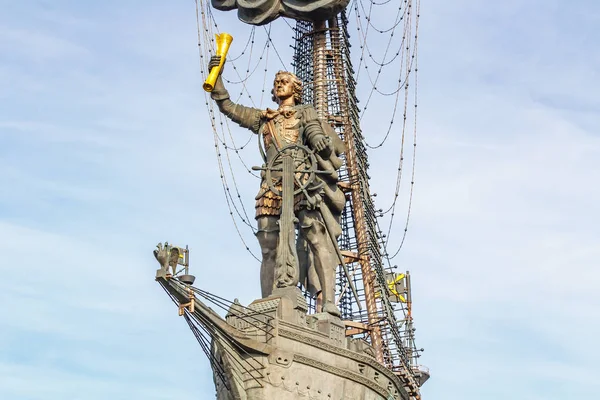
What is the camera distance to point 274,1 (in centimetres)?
3259

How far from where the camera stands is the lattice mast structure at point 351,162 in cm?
4125

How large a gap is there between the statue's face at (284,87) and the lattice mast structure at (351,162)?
15.9 meters

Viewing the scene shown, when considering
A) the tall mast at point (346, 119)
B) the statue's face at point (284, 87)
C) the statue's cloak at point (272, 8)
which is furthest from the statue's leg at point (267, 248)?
the tall mast at point (346, 119)

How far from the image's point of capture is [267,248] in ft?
78.3

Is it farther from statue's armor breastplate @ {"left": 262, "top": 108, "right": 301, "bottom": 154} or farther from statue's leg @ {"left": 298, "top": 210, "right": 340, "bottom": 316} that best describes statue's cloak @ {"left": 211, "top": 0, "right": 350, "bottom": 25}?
statue's leg @ {"left": 298, "top": 210, "right": 340, "bottom": 316}

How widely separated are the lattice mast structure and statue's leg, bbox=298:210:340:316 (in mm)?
16887

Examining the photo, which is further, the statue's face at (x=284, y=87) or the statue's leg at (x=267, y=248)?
the statue's face at (x=284, y=87)

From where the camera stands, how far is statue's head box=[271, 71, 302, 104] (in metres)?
25.0

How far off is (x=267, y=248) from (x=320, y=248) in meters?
0.98

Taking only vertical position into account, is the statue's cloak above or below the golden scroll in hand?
above

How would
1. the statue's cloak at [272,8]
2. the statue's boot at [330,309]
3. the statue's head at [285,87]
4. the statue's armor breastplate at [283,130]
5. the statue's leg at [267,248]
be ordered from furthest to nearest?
the statue's cloak at [272,8] < the statue's head at [285,87] < the statue's armor breastplate at [283,130] < the statue's leg at [267,248] < the statue's boot at [330,309]

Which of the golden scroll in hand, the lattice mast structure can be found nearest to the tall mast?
the lattice mast structure

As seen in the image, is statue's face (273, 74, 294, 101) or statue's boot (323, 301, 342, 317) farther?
statue's face (273, 74, 294, 101)

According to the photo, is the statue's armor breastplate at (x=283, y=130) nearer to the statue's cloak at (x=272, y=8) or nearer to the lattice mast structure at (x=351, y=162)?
the statue's cloak at (x=272, y=8)
